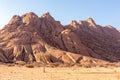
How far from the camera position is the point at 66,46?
13262 cm

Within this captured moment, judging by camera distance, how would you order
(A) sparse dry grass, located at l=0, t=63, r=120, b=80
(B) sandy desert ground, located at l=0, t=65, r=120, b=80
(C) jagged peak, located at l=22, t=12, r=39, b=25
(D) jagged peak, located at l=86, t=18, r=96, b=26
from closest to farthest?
(B) sandy desert ground, located at l=0, t=65, r=120, b=80
(A) sparse dry grass, located at l=0, t=63, r=120, b=80
(C) jagged peak, located at l=22, t=12, r=39, b=25
(D) jagged peak, located at l=86, t=18, r=96, b=26

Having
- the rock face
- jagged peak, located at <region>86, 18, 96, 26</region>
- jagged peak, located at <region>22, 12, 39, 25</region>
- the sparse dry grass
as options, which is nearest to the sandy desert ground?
the sparse dry grass

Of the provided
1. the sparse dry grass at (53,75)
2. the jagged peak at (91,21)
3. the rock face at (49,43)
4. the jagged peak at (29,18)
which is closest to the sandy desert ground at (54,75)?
the sparse dry grass at (53,75)

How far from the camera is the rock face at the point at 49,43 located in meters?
115

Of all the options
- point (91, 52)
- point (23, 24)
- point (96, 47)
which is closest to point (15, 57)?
point (23, 24)

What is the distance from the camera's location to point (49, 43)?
431 ft

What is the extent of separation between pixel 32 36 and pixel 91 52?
3200 cm

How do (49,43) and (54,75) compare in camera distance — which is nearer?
(54,75)

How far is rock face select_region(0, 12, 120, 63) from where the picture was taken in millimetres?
115375

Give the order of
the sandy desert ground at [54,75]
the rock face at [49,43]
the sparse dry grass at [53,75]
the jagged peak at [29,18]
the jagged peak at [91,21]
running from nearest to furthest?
the sandy desert ground at [54,75] < the sparse dry grass at [53,75] < the rock face at [49,43] < the jagged peak at [29,18] < the jagged peak at [91,21]

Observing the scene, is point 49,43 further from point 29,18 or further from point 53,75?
point 53,75

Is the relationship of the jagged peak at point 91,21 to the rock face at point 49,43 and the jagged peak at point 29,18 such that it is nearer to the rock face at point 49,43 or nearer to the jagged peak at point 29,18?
the rock face at point 49,43

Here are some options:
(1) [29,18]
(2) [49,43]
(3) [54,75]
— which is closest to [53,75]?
(3) [54,75]

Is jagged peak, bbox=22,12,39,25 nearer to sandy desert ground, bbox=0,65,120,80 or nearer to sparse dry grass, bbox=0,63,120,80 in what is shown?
sparse dry grass, bbox=0,63,120,80
